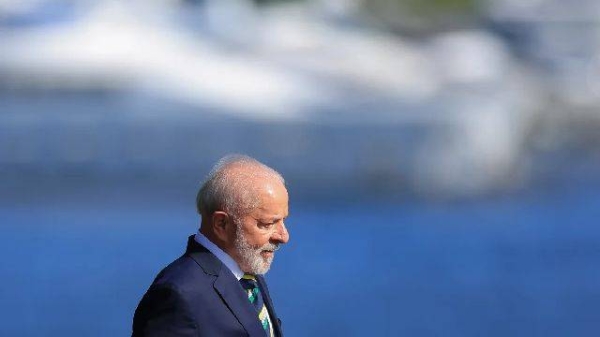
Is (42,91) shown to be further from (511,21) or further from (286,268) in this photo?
(511,21)

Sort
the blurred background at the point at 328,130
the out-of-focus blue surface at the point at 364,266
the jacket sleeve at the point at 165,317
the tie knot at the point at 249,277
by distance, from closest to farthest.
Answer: the jacket sleeve at the point at 165,317
the tie knot at the point at 249,277
the out-of-focus blue surface at the point at 364,266
the blurred background at the point at 328,130

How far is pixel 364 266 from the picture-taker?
20.0 ft

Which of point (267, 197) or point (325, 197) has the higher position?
point (325, 197)

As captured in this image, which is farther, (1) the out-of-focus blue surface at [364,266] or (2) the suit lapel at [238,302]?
(1) the out-of-focus blue surface at [364,266]

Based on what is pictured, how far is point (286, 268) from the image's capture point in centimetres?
595

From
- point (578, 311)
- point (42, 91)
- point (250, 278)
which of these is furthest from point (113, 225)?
point (250, 278)

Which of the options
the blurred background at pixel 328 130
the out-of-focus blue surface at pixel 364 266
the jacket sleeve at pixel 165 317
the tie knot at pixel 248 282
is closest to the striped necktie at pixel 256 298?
the tie knot at pixel 248 282

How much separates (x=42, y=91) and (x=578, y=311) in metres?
2.94

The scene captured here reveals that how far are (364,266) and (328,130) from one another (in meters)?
1.05

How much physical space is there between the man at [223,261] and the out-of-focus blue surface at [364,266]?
3723 millimetres

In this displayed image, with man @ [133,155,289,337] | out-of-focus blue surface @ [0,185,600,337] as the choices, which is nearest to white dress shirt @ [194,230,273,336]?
man @ [133,155,289,337]

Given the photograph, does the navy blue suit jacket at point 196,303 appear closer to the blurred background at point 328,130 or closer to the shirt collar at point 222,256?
the shirt collar at point 222,256

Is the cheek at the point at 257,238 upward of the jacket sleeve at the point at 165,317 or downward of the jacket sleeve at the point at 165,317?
upward

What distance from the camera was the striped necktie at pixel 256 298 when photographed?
131 cm
